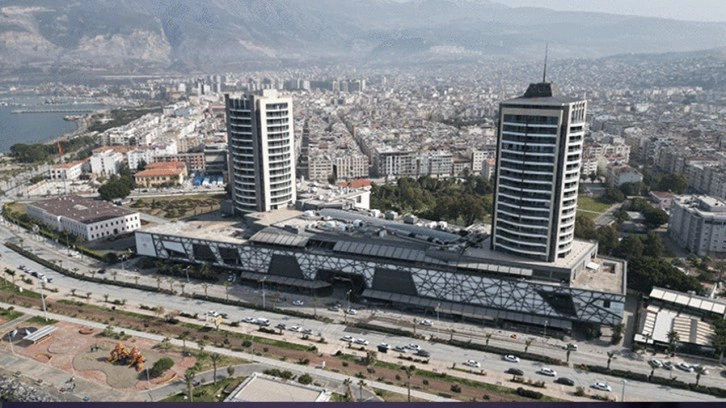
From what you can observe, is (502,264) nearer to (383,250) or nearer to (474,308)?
(474,308)

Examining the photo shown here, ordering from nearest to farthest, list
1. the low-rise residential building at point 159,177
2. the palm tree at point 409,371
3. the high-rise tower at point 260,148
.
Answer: the palm tree at point 409,371 → the high-rise tower at point 260,148 → the low-rise residential building at point 159,177

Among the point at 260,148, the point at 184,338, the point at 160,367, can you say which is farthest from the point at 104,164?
the point at 160,367

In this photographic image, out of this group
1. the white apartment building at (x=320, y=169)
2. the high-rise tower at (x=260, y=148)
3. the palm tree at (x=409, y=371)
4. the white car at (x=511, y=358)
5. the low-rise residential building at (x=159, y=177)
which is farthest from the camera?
the white apartment building at (x=320, y=169)

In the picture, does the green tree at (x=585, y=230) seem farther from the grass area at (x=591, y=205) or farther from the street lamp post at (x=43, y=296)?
the street lamp post at (x=43, y=296)

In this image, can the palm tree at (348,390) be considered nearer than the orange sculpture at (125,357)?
Yes

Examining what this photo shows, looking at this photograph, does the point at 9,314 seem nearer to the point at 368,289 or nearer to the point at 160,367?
the point at 160,367

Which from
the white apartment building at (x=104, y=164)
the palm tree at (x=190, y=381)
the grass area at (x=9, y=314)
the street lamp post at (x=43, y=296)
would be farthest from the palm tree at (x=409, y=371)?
the white apartment building at (x=104, y=164)
